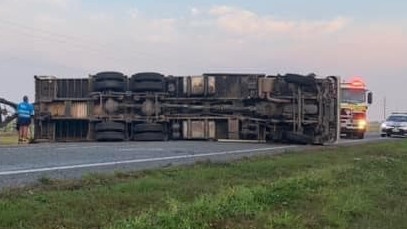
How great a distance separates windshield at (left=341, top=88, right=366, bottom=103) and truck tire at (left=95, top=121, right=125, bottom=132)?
1475 centimetres

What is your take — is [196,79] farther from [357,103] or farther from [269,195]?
[269,195]

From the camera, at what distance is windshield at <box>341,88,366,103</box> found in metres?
38.0

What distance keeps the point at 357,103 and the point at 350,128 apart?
54.1 inches

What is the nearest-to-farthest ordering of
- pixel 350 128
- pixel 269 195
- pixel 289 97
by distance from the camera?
pixel 269 195
pixel 289 97
pixel 350 128

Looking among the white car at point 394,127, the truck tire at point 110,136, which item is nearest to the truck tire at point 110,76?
the truck tire at point 110,136

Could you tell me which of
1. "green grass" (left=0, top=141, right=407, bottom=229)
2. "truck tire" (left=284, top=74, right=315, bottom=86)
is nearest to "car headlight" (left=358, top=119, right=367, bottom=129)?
"truck tire" (left=284, top=74, right=315, bottom=86)

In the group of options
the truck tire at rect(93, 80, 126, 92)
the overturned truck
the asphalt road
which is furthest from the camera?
the truck tire at rect(93, 80, 126, 92)

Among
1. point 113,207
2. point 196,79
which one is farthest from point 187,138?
point 113,207

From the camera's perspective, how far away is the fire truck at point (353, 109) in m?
37.8

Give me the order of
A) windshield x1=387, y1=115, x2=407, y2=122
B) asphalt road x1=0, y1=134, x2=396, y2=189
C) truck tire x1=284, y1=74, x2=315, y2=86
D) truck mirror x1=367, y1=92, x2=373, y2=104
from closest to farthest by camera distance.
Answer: asphalt road x1=0, y1=134, x2=396, y2=189
truck tire x1=284, y1=74, x2=315, y2=86
truck mirror x1=367, y1=92, x2=373, y2=104
windshield x1=387, y1=115, x2=407, y2=122

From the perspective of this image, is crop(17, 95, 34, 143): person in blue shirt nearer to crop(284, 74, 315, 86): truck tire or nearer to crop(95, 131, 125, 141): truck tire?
crop(95, 131, 125, 141): truck tire

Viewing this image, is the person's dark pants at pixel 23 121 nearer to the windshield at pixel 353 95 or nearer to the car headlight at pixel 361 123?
the windshield at pixel 353 95

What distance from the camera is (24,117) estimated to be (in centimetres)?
2706

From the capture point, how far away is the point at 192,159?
16109mm
